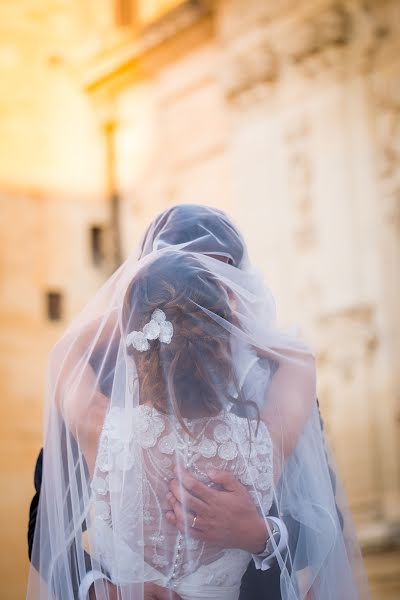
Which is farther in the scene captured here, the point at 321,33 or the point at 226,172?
the point at 226,172

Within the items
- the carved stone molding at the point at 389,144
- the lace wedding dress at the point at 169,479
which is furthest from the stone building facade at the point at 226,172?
the lace wedding dress at the point at 169,479

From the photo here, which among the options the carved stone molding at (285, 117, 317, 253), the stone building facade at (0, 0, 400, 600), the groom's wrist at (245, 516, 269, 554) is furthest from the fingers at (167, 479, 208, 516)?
the carved stone molding at (285, 117, 317, 253)

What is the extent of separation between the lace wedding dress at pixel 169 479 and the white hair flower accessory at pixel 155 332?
0.13 metres

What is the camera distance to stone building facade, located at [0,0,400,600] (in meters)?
7.01

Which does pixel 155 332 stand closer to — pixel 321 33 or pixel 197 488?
pixel 197 488

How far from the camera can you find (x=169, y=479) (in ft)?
6.74

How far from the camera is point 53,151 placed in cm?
1002

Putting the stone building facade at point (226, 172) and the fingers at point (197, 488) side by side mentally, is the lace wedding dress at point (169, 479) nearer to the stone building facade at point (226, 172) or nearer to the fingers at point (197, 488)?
the fingers at point (197, 488)

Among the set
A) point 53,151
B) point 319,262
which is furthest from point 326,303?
point 53,151

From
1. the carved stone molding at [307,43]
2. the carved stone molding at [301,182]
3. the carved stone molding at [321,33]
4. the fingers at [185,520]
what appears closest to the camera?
the fingers at [185,520]

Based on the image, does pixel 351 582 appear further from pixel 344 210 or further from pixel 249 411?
pixel 344 210

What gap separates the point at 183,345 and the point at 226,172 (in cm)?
657

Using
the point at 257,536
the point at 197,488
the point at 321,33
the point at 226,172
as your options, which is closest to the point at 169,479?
the point at 197,488

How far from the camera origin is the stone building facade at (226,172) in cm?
Answer: 701
